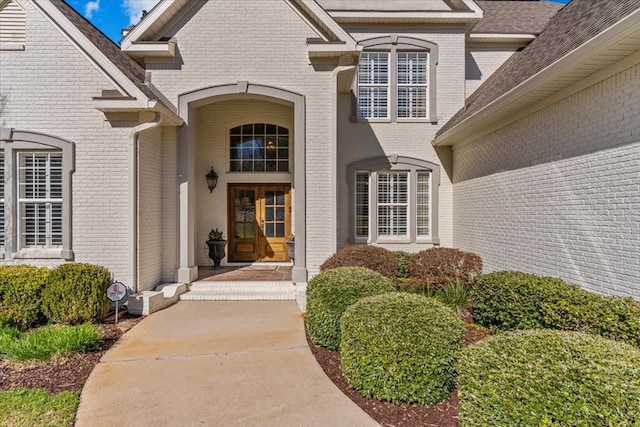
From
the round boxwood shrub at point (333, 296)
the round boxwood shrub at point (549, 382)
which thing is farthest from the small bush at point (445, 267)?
the round boxwood shrub at point (549, 382)

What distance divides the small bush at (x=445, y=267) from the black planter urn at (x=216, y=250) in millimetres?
5163

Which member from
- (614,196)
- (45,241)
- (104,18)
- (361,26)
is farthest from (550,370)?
(104,18)

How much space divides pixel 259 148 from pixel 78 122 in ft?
16.0

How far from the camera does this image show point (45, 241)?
7.23 meters

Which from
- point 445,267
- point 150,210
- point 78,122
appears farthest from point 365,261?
point 78,122

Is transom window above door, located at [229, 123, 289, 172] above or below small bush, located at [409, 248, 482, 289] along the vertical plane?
above

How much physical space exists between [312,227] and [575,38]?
19.5 ft

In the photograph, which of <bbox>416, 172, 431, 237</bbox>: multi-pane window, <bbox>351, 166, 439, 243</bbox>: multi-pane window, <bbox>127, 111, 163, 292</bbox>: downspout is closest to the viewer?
<bbox>127, 111, 163, 292</bbox>: downspout

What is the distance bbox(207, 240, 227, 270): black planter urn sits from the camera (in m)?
9.91

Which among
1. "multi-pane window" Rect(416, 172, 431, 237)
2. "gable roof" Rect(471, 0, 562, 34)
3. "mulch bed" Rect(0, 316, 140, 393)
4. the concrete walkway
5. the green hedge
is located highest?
"gable roof" Rect(471, 0, 562, 34)

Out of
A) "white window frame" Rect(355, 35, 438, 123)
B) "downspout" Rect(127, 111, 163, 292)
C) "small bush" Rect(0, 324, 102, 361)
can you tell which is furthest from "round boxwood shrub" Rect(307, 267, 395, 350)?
"white window frame" Rect(355, 35, 438, 123)

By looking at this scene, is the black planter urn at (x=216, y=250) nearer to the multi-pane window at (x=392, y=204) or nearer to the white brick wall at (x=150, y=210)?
the white brick wall at (x=150, y=210)

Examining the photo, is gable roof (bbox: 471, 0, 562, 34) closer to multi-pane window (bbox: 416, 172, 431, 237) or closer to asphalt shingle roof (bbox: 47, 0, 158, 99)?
multi-pane window (bbox: 416, 172, 431, 237)

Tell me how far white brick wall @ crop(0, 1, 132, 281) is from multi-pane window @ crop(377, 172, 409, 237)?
22.2ft
